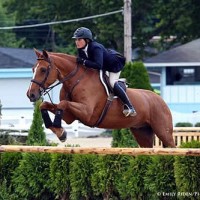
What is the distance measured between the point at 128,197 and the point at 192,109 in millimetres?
23951

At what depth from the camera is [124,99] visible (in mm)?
10883

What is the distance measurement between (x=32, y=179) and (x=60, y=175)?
1.60ft

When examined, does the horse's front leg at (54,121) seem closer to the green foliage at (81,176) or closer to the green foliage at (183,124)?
the green foliage at (81,176)

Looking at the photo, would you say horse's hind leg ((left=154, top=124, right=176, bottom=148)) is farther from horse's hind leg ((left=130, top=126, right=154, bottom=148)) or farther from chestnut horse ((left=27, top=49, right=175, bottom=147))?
chestnut horse ((left=27, top=49, right=175, bottom=147))

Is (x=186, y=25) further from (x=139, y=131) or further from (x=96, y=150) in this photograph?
(x=96, y=150)

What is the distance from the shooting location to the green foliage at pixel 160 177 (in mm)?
10371

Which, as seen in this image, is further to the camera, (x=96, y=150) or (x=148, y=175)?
(x=148, y=175)

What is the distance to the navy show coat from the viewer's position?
10.5 metres

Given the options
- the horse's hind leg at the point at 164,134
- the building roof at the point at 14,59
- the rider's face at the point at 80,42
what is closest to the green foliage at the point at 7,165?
the rider's face at the point at 80,42

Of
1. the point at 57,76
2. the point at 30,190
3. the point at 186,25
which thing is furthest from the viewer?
the point at 186,25

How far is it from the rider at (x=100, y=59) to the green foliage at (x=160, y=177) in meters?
0.90

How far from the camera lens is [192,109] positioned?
34.3m

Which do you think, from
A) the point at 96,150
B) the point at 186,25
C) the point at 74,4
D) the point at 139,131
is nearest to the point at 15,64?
the point at 74,4

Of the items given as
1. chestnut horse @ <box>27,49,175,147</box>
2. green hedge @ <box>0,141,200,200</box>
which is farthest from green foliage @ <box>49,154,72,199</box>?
chestnut horse @ <box>27,49,175,147</box>
